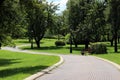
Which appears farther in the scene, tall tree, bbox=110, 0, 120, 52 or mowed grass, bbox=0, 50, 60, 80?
tall tree, bbox=110, 0, 120, 52

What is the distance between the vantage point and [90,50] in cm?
5753

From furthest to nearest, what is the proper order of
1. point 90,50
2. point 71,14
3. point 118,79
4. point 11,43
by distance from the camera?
point 71,14 → point 90,50 → point 11,43 → point 118,79

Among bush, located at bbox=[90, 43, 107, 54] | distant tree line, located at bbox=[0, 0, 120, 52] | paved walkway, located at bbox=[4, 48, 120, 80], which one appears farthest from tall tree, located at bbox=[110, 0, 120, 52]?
paved walkway, located at bbox=[4, 48, 120, 80]

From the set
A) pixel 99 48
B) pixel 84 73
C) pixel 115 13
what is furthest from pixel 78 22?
pixel 84 73

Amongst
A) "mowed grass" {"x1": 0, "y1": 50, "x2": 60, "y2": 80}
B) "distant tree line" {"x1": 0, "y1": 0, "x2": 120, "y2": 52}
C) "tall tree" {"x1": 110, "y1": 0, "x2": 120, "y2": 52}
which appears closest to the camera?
"mowed grass" {"x1": 0, "y1": 50, "x2": 60, "y2": 80}

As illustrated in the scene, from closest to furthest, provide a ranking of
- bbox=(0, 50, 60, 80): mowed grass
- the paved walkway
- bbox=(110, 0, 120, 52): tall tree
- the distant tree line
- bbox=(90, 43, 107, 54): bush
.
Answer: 1. the paved walkway
2. bbox=(0, 50, 60, 80): mowed grass
3. the distant tree line
4. bbox=(90, 43, 107, 54): bush
5. bbox=(110, 0, 120, 52): tall tree

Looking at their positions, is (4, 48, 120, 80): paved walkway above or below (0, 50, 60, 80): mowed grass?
above

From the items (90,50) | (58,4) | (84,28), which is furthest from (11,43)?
(58,4)

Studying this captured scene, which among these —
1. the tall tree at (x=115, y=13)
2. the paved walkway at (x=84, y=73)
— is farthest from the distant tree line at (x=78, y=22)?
the paved walkway at (x=84, y=73)

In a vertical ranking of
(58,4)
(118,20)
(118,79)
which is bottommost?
(118,79)

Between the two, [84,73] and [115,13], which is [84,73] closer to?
[84,73]

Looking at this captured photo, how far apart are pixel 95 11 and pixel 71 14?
7469 millimetres

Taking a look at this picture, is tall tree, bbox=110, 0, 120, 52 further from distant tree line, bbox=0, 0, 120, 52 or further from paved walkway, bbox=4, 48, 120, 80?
paved walkway, bbox=4, 48, 120, 80

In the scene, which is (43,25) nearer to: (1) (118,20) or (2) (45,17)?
(2) (45,17)
